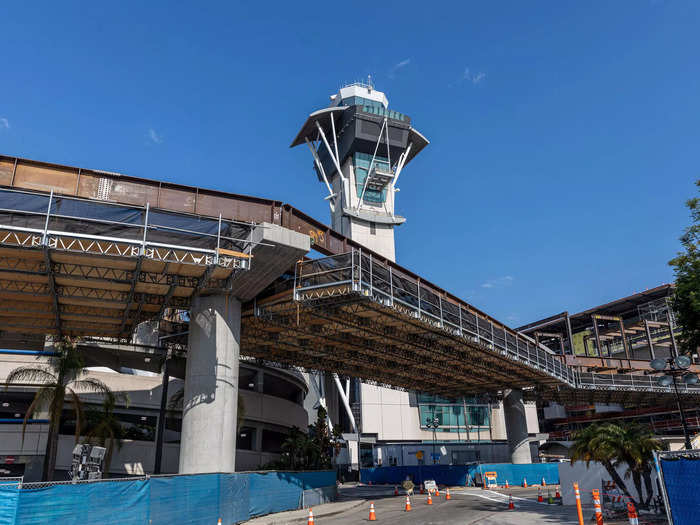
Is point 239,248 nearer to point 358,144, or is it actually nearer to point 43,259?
point 43,259

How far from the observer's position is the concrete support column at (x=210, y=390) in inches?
862

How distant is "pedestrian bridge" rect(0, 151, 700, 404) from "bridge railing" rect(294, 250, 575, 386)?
0.28ft

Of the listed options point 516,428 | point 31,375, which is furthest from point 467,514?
point 516,428

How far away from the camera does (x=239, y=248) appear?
21875 millimetres

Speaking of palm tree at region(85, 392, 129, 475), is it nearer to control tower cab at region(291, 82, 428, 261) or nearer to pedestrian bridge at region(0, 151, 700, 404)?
pedestrian bridge at region(0, 151, 700, 404)

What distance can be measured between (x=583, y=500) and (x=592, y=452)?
4.92m

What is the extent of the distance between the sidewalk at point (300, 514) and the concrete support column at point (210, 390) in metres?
2.50

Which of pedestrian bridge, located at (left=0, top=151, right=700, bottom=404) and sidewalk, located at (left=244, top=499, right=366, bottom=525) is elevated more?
pedestrian bridge, located at (left=0, top=151, right=700, bottom=404)

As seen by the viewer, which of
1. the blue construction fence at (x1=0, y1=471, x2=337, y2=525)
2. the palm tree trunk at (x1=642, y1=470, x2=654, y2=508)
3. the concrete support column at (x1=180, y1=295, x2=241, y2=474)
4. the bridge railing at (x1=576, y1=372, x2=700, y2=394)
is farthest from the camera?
the bridge railing at (x1=576, y1=372, x2=700, y2=394)

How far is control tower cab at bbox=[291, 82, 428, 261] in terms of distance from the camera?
92.7 meters

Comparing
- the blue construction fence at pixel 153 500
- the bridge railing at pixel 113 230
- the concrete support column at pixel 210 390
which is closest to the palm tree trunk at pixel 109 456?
the concrete support column at pixel 210 390

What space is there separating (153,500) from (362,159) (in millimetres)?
84776

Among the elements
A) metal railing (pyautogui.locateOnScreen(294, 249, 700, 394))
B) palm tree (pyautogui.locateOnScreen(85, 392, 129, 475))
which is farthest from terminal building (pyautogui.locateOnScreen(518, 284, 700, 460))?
palm tree (pyautogui.locateOnScreen(85, 392, 129, 475))

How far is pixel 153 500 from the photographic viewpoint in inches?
607
